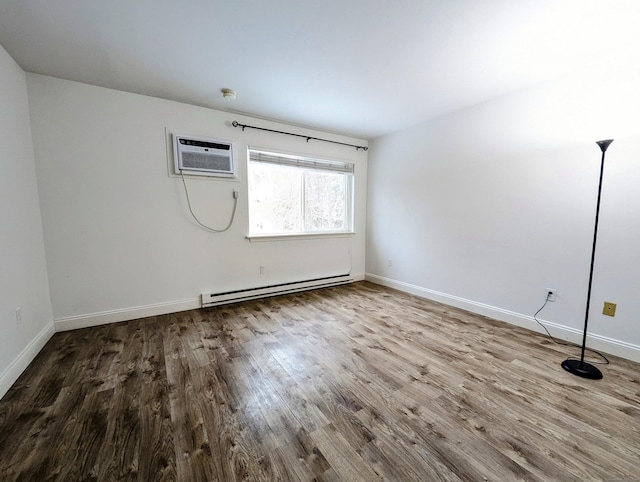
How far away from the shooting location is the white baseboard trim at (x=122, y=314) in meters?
2.48

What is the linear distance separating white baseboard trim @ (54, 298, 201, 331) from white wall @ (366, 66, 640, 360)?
9.69 ft

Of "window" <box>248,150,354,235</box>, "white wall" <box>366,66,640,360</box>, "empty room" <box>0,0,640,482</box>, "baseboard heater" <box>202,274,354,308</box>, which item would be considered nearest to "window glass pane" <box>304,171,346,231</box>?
"window" <box>248,150,354,235</box>

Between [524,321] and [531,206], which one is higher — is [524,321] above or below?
below

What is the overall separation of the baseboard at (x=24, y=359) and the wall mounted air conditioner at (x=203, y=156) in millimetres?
1865

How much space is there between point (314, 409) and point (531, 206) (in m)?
2.69

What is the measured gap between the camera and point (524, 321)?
2.60 m

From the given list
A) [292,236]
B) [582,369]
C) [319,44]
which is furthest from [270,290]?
[582,369]

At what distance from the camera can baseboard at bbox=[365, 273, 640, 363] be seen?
208 cm

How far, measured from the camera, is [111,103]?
8.27 ft

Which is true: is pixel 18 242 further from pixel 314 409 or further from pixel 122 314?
pixel 314 409

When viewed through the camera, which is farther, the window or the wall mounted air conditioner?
the window

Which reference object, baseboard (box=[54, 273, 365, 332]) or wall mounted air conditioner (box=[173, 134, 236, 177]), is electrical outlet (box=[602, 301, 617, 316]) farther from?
baseboard (box=[54, 273, 365, 332])

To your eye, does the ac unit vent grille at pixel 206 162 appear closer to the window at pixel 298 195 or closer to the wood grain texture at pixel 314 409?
the window at pixel 298 195

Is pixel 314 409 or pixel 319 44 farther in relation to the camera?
pixel 319 44
